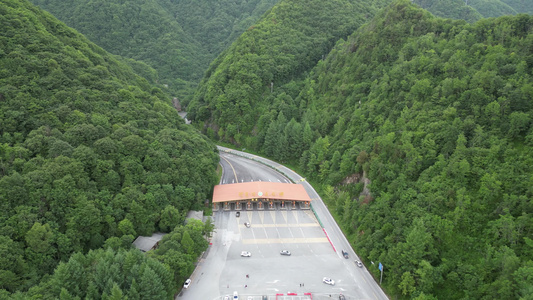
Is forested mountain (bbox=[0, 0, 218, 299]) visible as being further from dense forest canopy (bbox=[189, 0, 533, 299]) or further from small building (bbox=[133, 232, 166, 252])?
dense forest canopy (bbox=[189, 0, 533, 299])

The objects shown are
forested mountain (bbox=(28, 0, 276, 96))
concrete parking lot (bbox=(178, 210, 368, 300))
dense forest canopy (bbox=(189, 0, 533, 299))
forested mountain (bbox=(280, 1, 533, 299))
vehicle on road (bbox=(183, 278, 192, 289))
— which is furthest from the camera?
forested mountain (bbox=(28, 0, 276, 96))

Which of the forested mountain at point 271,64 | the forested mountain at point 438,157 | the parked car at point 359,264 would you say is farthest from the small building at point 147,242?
the forested mountain at point 271,64

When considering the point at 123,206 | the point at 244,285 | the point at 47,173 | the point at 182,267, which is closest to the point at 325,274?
the point at 244,285

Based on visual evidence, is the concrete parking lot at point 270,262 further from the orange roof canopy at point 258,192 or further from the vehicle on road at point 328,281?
the orange roof canopy at point 258,192

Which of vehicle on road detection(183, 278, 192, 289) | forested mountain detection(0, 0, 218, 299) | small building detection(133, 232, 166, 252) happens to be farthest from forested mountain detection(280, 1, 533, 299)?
small building detection(133, 232, 166, 252)

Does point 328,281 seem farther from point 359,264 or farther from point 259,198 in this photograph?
point 259,198

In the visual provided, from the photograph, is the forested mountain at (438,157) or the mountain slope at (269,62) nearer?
the forested mountain at (438,157)
